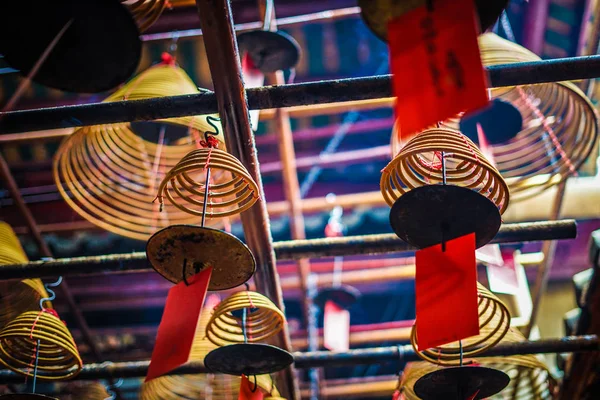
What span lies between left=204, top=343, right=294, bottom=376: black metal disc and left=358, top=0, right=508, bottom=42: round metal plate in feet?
4.66

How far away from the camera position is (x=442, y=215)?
6.09 ft

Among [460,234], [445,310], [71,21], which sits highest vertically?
[71,21]

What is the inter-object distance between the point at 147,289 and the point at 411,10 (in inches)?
190

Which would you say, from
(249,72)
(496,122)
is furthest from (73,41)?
(496,122)

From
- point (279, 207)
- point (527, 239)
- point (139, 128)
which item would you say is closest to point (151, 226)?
point (139, 128)

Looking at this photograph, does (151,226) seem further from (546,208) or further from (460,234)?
(546,208)

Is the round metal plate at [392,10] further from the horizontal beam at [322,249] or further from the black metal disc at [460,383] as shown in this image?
the horizontal beam at [322,249]

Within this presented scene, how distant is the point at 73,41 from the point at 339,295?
3.23m

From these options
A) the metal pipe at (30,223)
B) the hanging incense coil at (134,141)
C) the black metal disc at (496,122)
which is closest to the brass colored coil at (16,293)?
the metal pipe at (30,223)

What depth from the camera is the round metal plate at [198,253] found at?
185 cm

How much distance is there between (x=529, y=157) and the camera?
3592 millimetres

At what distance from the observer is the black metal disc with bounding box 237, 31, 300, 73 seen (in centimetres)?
346

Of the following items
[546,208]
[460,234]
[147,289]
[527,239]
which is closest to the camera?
[460,234]

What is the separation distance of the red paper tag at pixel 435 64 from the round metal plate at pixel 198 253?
74 centimetres
